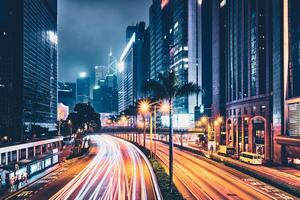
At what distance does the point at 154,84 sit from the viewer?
157 feet

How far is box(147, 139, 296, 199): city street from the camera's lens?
1517 inches

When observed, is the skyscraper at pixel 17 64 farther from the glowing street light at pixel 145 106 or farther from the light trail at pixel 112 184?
the light trail at pixel 112 184

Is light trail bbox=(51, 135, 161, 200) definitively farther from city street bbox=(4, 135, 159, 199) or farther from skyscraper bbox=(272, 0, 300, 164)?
skyscraper bbox=(272, 0, 300, 164)

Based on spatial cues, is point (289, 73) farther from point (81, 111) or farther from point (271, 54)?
point (81, 111)

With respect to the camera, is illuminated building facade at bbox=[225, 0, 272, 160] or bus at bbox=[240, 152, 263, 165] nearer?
bus at bbox=[240, 152, 263, 165]

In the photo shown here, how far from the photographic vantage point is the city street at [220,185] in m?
38.5

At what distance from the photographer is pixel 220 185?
4441 cm

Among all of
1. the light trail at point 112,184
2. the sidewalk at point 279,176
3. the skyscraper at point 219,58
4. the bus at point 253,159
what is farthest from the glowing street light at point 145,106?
the skyscraper at point 219,58

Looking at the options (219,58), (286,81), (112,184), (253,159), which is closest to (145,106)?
(253,159)

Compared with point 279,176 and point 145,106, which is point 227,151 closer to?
point 145,106

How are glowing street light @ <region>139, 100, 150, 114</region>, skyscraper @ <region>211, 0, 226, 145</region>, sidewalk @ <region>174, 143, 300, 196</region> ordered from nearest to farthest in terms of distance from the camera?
1. sidewalk @ <region>174, 143, 300, 196</region>
2. glowing street light @ <region>139, 100, 150, 114</region>
3. skyscraper @ <region>211, 0, 226, 145</region>

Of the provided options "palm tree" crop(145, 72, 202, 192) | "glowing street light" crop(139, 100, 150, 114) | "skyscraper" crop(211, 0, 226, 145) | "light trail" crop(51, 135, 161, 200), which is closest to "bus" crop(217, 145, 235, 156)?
"glowing street light" crop(139, 100, 150, 114)

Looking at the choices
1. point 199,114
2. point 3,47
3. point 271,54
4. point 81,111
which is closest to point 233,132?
point 271,54

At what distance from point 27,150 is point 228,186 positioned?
174 ft
